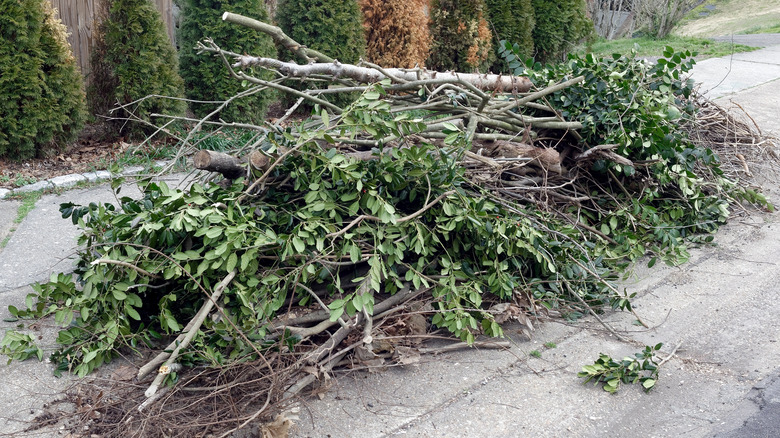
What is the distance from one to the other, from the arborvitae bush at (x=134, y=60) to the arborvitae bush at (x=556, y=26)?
6.81 meters

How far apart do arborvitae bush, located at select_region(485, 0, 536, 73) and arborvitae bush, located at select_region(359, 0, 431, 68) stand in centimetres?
185

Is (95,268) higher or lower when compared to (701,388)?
higher

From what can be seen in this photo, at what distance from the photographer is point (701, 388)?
346 centimetres

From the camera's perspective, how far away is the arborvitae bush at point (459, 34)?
10.1 metres

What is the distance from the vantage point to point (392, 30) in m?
9.32

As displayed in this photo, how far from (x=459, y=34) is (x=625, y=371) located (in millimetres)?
7559

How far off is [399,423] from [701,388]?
63.2 inches

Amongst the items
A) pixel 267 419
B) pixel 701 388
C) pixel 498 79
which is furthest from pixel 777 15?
pixel 267 419

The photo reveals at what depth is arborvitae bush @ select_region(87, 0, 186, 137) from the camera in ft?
23.7

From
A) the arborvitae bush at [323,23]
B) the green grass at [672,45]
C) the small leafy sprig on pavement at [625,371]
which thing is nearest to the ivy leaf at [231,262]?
the small leafy sprig on pavement at [625,371]

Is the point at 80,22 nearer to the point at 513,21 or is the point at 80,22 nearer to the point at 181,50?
the point at 181,50

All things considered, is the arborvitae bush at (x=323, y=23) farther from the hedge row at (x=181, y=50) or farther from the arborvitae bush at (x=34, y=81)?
the arborvitae bush at (x=34, y=81)

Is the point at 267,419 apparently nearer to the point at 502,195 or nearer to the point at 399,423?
the point at 399,423

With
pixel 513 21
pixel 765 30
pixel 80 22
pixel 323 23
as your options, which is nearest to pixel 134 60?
pixel 80 22
